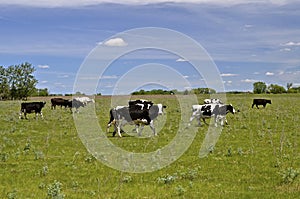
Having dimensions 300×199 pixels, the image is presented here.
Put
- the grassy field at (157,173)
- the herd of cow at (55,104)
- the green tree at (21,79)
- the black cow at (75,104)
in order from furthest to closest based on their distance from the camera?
the green tree at (21,79), the black cow at (75,104), the herd of cow at (55,104), the grassy field at (157,173)

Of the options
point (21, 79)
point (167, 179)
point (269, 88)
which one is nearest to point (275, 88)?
point (269, 88)

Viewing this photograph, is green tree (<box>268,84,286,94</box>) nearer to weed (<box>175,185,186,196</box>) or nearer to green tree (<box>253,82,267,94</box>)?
green tree (<box>253,82,267,94</box>)

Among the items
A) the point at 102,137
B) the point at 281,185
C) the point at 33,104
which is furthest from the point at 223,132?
the point at 33,104

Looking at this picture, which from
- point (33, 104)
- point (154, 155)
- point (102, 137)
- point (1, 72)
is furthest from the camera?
point (1, 72)

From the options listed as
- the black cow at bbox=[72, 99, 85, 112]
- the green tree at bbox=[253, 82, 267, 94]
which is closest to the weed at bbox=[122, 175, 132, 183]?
the black cow at bbox=[72, 99, 85, 112]

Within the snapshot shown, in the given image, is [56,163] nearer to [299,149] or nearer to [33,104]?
[299,149]

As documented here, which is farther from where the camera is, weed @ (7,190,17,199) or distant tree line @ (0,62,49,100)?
distant tree line @ (0,62,49,100)

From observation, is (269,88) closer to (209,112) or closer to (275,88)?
(275,88)

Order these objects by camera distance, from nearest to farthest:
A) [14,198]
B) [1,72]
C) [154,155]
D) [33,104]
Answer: [14,198] < [154,155] < [33,104] < [1,72]

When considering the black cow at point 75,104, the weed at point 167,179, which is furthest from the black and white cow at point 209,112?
the black cow at point 75,104

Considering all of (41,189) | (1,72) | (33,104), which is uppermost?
(1,72)

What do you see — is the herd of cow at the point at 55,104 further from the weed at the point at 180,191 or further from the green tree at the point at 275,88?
the green tree at the point at 275,88

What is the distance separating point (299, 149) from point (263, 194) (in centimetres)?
747

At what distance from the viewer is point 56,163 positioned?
14.4 meters
